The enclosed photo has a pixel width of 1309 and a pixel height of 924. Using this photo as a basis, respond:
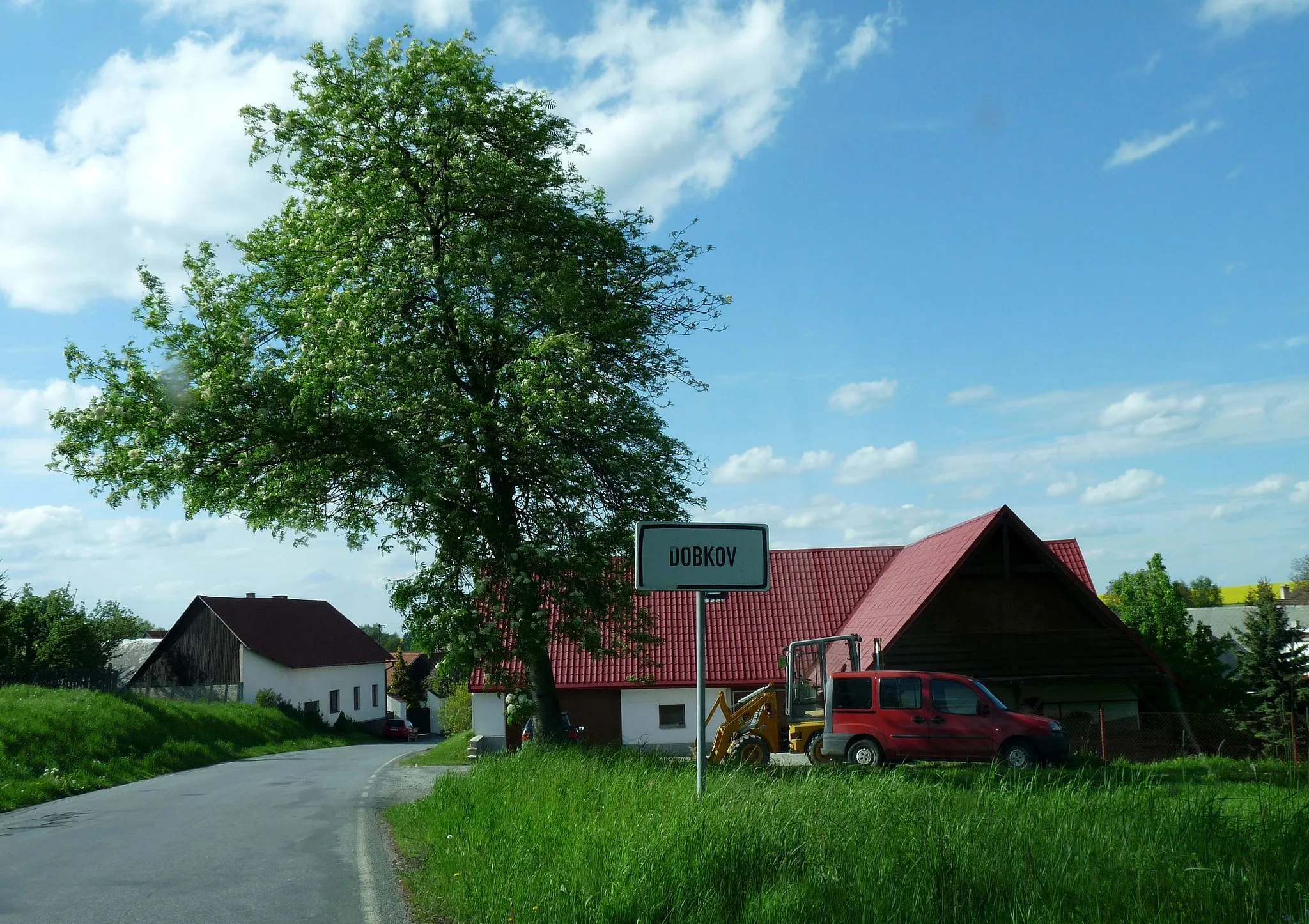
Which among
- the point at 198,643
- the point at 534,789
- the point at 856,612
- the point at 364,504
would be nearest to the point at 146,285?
the point at 364,504

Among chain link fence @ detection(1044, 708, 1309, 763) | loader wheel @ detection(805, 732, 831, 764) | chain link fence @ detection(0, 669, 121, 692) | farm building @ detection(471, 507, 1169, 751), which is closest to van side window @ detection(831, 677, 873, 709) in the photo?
loader wheel @ detection(805, 732, 831, 764)

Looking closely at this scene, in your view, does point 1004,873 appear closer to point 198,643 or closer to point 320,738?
point 320,738

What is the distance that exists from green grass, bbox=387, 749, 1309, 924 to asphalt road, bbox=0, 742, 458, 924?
3.93 feet

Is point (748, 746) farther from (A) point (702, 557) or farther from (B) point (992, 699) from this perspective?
(A) point (702, 557)

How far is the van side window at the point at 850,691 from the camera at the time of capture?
2195cm

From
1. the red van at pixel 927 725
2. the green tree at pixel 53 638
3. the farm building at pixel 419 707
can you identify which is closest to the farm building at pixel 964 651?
the red van at pixel 927 725

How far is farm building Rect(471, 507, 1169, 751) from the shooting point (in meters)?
26.2

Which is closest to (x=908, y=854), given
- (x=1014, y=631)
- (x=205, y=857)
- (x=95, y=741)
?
(x=205, y=857)

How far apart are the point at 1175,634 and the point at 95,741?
31902mm

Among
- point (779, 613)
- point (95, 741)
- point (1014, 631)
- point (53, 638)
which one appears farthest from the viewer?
point (53, 638)

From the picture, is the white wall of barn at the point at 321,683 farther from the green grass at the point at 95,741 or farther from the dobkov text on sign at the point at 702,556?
the dobkov text on sign at the point at 702,556

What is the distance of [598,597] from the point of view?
18.7 m

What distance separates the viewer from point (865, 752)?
2142 centimetres

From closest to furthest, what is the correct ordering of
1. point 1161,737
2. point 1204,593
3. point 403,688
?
1. point 1161,737
2. point 403,688
3. point 1204,593
